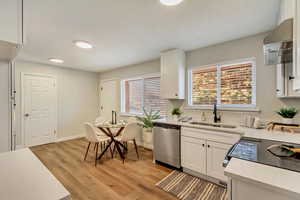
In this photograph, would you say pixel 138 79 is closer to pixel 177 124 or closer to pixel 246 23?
pixel 177 124

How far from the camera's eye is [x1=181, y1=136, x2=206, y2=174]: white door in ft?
7.72

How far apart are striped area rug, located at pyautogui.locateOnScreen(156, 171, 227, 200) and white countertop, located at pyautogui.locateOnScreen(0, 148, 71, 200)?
5.93ft

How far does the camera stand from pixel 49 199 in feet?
1.97

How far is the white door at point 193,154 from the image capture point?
7.72 feet

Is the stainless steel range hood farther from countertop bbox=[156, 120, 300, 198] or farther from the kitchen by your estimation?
countertop bbox=[156, 120, 300, 198]

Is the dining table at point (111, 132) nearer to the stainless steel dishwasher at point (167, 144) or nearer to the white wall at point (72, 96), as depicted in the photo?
the stainless steel dishwasher at point (167, 144)

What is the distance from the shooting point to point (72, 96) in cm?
494

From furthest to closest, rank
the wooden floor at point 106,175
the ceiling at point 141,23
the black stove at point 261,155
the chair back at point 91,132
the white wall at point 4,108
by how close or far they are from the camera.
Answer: the chair back at point 91,132 < the wooden floor at point 106,175 < the ceiling at point 141,23 < the white wall at point 4,108 < the black stove at point 261,155

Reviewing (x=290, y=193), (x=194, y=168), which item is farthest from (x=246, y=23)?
(x=194, y=168)

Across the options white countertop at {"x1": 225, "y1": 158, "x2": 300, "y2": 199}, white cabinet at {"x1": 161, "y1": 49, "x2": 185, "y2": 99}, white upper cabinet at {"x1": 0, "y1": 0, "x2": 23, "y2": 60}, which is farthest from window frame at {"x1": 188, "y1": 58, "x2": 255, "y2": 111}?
white upper cabinet at {"x1": 0, "y1": 0, "x2": 23, "y2": 60}

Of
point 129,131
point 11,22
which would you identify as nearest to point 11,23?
point 11,22

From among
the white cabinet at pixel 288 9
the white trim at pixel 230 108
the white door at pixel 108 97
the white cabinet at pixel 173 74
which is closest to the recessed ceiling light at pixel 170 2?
the white cabinet at pixel 288 9

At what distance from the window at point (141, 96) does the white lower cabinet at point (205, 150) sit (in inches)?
49.5

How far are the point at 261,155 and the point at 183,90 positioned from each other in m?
2.16
